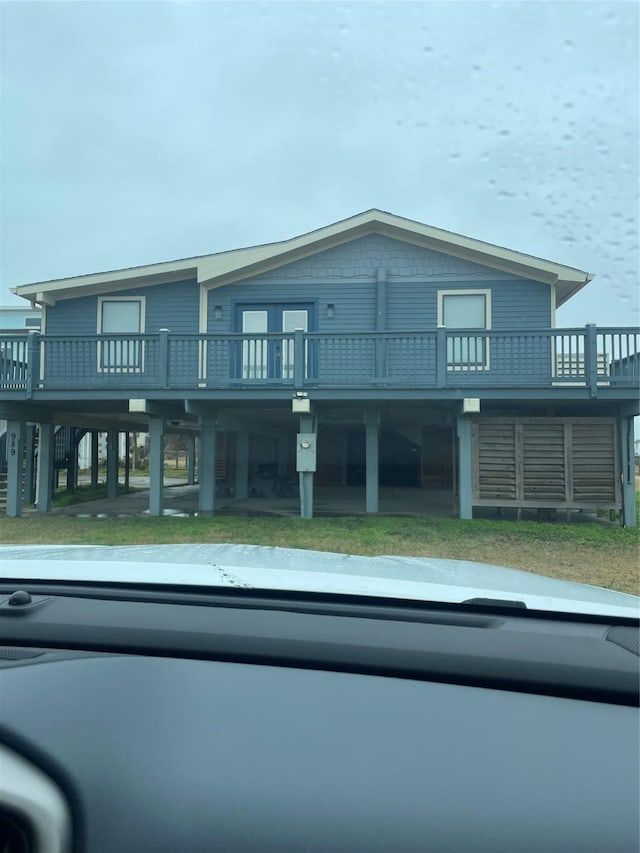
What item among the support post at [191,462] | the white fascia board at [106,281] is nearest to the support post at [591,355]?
the white fascia board at [106,281]

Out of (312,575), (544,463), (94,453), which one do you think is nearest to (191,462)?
(94,453)

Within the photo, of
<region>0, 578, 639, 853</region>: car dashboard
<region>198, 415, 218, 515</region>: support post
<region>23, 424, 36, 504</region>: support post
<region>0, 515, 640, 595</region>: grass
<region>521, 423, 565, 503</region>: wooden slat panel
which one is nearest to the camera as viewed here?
<region>0, 578, 639, 853</region>: car dashboard

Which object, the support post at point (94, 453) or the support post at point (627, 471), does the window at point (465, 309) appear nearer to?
the support post at point (627, 471)

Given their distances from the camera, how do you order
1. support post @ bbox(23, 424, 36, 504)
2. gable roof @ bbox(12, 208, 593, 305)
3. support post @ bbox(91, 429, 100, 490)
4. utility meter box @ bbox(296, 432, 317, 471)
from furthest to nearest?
support post @ bbox(91, 429, 100, 490) → support post @ bbox(23, 424, 36, 504) → gable roof @ bbox(12, 208, 593, 305) → utility meter box @ bbox(296, 432, 317, 471)

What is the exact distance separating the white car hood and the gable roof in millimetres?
9578

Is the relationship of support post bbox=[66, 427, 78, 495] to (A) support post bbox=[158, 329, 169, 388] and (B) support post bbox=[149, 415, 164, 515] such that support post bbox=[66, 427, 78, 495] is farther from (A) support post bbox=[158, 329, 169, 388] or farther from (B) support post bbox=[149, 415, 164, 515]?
(A) support post bbox=[158, 329, 169, 388]

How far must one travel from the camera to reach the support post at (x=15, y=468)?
10570mm

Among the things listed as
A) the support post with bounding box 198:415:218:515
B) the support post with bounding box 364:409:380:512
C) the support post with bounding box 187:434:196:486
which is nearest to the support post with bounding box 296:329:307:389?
the support post with bounding box 364:409:380:512

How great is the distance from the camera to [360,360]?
9.93m

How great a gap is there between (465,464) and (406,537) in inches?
106

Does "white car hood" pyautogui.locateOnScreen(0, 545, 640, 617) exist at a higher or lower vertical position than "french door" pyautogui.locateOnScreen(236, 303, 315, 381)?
lower

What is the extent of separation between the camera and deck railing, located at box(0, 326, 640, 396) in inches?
369

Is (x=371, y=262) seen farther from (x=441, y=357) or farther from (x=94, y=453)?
(x=94, y=453)

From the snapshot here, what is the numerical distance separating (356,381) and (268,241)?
4.02 meters
